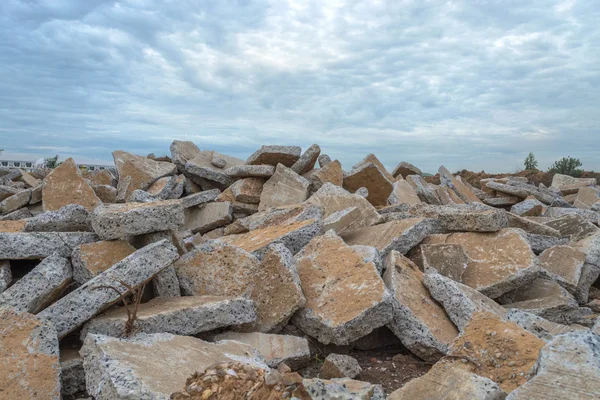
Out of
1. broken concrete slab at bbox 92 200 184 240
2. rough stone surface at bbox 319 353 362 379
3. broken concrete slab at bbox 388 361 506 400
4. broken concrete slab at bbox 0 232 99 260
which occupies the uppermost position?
broken concrete slab at bbox 92 200 184 240

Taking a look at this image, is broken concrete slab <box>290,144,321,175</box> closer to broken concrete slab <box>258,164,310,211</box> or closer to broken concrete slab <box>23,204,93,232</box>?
broken concrete slab <box>258,164,310,211</box>

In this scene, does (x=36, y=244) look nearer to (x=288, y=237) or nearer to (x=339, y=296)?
(x=288, y=237)

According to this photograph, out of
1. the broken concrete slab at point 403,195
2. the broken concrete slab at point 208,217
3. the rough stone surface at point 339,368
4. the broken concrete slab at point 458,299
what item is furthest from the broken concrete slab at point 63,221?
the broken concrete slab at point 403,195

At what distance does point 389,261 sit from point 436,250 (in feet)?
2.52

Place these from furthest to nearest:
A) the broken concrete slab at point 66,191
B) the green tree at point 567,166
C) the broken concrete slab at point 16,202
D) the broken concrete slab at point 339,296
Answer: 1. the green tree at point 567,166
2. the broken concrete slab at point 16,202
3. the broken concrete slab at point 66,191
4. the broken concrete slab at point 339,296

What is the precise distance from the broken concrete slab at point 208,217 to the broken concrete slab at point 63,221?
7.57 ft

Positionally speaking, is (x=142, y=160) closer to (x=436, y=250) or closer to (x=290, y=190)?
(x=290, y=190)

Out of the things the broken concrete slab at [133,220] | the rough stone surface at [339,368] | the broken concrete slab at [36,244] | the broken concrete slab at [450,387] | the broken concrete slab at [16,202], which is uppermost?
the broken concrete slab at [133,220]

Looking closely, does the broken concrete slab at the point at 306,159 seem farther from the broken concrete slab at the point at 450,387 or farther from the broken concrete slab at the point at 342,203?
the broken concrete slab at the point at 450,387

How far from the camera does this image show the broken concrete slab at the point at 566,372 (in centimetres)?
201

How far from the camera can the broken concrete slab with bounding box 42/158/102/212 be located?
6656 millimetres

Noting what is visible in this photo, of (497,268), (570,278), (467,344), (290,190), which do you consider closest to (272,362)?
(467,344)

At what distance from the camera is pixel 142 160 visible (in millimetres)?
8586

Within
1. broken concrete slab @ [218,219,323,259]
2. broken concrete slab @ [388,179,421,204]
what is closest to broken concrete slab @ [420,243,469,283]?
broken concrete slab @ [218,219,323,259]
